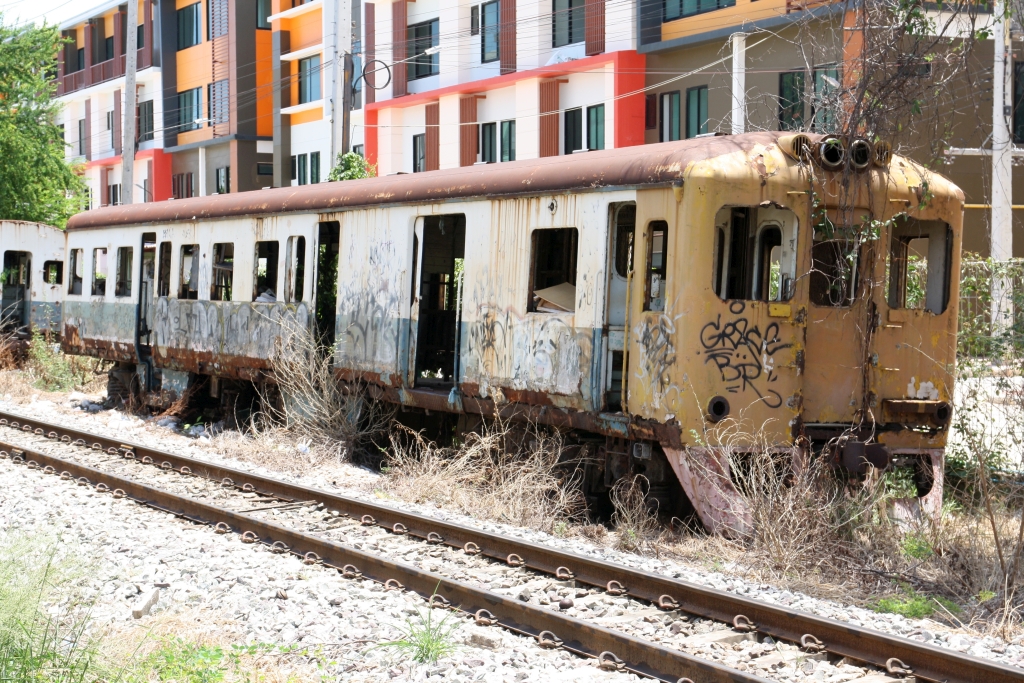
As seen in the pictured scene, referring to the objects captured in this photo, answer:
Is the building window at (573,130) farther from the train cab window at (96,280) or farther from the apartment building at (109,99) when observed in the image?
the apartment building at (109,99)

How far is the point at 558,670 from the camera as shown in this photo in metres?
5.88

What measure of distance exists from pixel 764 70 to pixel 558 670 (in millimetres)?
18541

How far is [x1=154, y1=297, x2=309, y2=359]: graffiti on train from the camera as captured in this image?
13723 millimetres

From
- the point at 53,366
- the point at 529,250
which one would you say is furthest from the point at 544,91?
the point at 529,250

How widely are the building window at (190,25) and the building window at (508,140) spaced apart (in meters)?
18.2

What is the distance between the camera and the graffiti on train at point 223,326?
45.0 ft

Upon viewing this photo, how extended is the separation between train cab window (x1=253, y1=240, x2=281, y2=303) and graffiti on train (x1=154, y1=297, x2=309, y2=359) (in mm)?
201

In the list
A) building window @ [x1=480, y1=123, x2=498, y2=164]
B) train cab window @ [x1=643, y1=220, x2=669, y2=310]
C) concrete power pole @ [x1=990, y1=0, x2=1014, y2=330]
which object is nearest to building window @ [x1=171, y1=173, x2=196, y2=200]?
building window @ [x1=480, y1=123, x2=498, y2=164]

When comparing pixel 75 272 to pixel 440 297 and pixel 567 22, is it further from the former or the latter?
pixel 567 22

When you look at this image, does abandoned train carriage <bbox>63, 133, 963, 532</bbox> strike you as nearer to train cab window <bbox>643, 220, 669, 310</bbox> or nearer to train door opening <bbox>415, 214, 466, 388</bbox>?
train cab window <bbox>643, 220, 669, 310</bbox>

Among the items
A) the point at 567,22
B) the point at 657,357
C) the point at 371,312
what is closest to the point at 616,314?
the point at 657,357

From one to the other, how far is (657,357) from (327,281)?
6.75 meters

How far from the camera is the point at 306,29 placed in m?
38.3

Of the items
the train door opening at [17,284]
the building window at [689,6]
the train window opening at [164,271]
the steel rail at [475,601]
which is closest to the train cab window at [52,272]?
the train door opening at [17,284]
